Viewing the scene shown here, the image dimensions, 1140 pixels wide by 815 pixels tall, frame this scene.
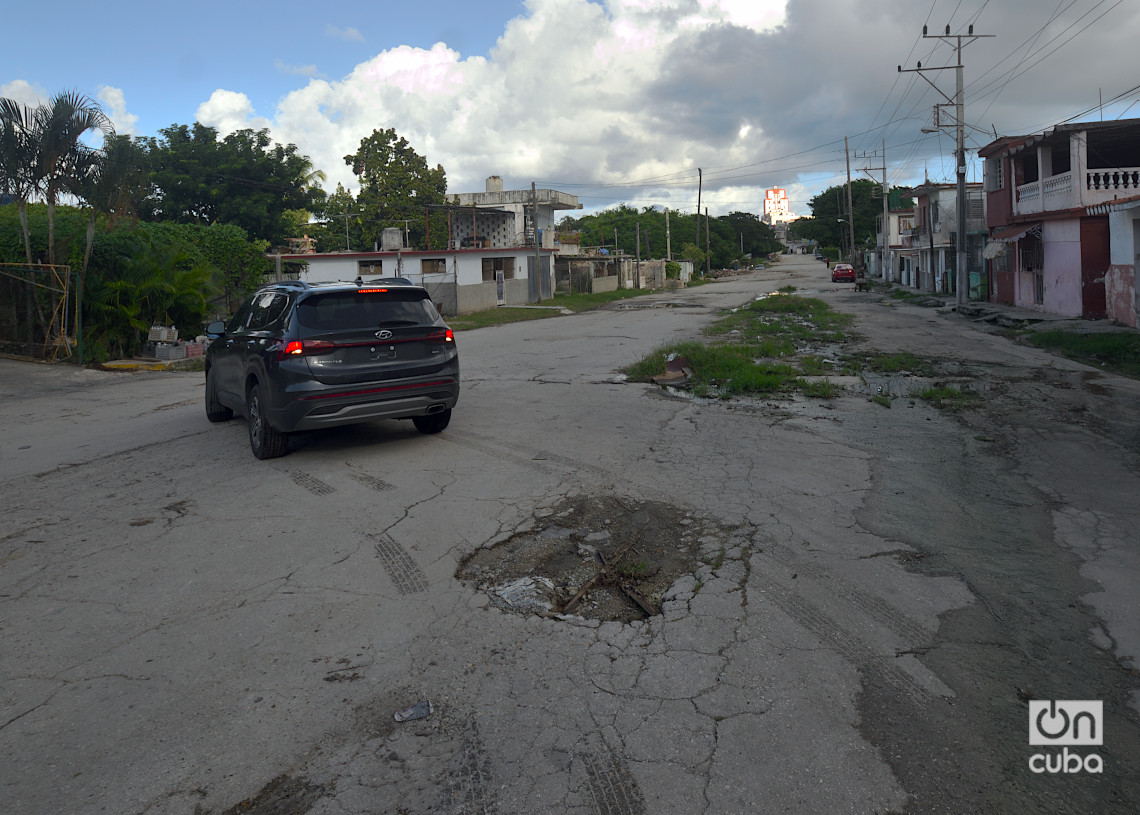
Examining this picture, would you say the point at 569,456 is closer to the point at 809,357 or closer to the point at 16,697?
the point at 16,697

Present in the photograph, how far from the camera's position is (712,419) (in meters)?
10.5

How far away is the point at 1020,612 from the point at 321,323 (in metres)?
6.30

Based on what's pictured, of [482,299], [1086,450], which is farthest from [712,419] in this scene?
[482,299]

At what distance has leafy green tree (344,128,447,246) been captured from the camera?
55.6 metres

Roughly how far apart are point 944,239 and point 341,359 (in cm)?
4515

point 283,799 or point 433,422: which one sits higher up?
point 433,422

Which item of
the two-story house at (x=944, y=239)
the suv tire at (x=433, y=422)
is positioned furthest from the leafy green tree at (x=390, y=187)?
the suv tire at (x=433, y=422)

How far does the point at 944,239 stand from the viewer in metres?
46.2

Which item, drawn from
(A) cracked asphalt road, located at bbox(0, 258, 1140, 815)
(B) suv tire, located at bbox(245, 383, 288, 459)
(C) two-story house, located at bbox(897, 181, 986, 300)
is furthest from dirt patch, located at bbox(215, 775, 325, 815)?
(C) two-story house, located at bbox(897, 181, 986, 300)


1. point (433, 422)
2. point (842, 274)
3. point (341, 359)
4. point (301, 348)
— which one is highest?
point (842, 274)

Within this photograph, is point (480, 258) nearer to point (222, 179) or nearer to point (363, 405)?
point (222, 179)

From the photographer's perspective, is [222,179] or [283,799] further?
[222,179]

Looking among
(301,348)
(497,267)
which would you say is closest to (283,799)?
(301,348)

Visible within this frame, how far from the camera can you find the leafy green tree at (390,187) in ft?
182
